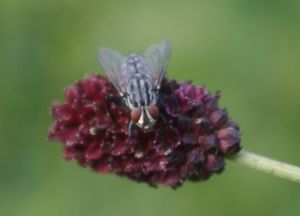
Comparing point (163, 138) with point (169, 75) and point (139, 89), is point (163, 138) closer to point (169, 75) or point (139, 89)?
point (139, 89)

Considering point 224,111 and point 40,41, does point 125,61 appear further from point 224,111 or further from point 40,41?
point 40,41

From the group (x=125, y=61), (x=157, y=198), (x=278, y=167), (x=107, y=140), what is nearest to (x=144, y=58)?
(x=125, y=61)

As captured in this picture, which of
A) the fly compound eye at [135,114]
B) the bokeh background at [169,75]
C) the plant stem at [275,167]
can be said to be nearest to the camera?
the plant stem at [275,167]

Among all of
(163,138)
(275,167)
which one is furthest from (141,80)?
(275,167)

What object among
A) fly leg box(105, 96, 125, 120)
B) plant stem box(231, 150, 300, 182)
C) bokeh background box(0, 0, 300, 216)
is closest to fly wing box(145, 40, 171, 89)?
fly leg box(105, 96, 125, 120)

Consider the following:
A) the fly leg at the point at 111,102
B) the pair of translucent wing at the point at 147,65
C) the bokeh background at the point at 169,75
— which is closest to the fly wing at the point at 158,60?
the pair of translucent wing at the point at 147,65

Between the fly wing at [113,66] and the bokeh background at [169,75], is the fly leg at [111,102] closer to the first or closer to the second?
the fly wing at [113,66]
